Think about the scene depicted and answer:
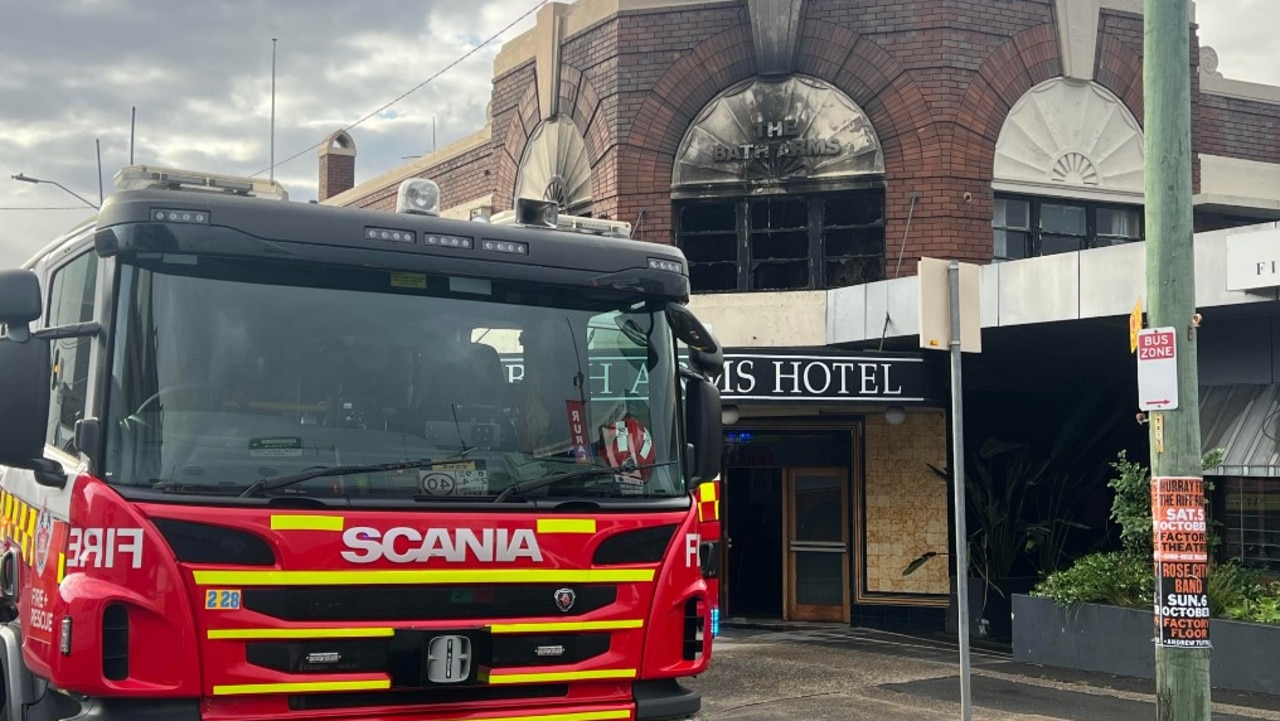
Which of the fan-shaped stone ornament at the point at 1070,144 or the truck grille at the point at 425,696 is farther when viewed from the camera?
the fan-shaped stone ornament at the point at 1070,144

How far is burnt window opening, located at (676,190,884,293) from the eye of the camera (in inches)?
699

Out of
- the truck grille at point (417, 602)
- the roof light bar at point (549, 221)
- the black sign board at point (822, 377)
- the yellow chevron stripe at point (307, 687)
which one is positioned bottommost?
the yellow chevron stripe at point (307, 687)

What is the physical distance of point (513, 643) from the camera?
5.50m

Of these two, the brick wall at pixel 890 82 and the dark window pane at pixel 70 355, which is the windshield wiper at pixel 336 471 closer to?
the dark window pane at pixel 70 355

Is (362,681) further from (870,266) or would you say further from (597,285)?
(870,266)

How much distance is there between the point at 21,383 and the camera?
4965 mm

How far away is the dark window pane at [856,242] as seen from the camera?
17.7 metres

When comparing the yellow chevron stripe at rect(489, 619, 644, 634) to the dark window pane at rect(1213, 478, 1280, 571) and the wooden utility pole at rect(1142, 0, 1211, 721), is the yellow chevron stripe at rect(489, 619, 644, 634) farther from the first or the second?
the dark window pane at rect(1213, 478, 1280, 571)

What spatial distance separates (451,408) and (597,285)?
92 centimetres

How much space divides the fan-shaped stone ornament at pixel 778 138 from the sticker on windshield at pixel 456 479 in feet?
42.0

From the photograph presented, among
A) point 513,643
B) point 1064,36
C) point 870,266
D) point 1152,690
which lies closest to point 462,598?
point 513,643

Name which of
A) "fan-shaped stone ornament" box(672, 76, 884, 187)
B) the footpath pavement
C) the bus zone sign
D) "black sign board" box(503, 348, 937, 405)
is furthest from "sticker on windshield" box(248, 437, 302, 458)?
"fan-shaped stone ornament" box(672, 76, 884, 187)

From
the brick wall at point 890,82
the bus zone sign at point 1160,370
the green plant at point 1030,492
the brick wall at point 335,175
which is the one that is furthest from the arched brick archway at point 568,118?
the bus zone sign at point 1160,370

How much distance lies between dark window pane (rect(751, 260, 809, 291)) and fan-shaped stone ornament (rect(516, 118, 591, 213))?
8.70ft
